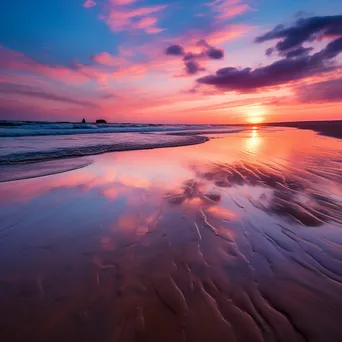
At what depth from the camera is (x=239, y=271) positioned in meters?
2.34

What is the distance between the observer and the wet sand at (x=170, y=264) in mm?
1739

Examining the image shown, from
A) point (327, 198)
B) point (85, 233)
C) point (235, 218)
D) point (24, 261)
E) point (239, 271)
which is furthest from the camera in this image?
point (327, 198)

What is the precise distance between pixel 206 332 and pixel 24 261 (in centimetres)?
208

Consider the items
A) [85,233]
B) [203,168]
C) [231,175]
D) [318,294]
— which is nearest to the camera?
[318,294]

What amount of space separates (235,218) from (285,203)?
1.25 m

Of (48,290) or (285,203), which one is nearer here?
(48,290)

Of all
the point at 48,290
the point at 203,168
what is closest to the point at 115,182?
the point at 203,168

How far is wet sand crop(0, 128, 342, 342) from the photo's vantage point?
174cm

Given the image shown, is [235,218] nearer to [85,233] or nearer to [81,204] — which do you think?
[85,233]

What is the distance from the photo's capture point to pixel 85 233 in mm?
3105

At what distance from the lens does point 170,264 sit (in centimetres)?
246

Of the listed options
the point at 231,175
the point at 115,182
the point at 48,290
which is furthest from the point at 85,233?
the point at 231,175

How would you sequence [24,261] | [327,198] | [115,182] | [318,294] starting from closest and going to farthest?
[318,294], [24,261], [327,198], [115,182]

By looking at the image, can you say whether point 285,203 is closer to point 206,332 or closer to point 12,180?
point 206,332
